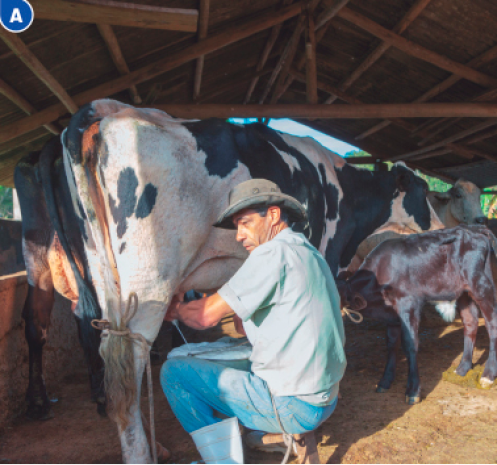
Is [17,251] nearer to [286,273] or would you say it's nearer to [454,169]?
[286,273]

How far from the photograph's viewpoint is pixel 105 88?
4.95 meters

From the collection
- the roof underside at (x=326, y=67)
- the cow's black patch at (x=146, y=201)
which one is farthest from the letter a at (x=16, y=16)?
the cow's black patch at (x=146, y=201)

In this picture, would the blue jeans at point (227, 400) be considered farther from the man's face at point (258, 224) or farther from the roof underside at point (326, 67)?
the roof underside at point (326, 67)

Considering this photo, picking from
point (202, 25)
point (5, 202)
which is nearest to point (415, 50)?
point (202, 25)

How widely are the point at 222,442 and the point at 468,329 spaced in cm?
289

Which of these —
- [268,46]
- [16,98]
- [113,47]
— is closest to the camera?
[16,98]

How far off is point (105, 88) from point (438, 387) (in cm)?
480

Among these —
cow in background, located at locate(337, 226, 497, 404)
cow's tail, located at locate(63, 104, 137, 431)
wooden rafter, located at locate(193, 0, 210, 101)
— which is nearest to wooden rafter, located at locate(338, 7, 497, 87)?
wooden rafter, located at locate(193, 0, 210, 101)

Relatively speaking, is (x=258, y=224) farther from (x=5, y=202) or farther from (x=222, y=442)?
(x=5, y=202)

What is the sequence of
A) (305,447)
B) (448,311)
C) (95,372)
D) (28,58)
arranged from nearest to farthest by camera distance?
1. (305,447)
2. (95,372)
3. (28,58)
4. (448,311)

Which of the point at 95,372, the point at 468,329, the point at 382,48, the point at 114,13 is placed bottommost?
the point at 468,329

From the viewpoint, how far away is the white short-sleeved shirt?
1715 millimetres

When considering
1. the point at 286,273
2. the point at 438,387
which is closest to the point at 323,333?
the point at 286,273

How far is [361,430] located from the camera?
2.76 metres
